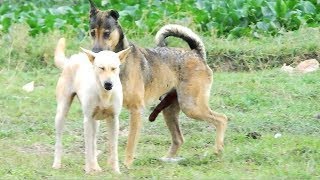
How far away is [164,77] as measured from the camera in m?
9.41

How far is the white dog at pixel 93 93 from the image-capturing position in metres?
7.92

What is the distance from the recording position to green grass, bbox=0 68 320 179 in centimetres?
811

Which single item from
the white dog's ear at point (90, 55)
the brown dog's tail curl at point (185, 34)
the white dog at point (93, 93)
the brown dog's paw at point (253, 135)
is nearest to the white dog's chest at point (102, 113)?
the white dog at point (93, 93)

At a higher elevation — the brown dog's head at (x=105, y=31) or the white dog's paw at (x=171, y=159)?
the brown dog's head at (x=105, y=31)

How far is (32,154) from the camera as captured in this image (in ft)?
30.1

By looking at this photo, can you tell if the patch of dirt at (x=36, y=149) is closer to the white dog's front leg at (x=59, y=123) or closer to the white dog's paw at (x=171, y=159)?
the white dog's front leg at (x=59, y=123)

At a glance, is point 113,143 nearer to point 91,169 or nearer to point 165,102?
point 91,169

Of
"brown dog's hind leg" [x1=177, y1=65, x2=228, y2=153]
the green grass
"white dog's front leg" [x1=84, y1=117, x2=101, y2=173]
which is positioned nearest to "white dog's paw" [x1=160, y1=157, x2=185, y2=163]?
the green grass

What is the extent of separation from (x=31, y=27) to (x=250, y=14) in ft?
11.9

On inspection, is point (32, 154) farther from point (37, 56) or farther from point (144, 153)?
point (37, 56)

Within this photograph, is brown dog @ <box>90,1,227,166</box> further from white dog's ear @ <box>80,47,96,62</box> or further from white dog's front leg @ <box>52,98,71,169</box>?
white dog's ear @ <box>80,47,96,62</box>

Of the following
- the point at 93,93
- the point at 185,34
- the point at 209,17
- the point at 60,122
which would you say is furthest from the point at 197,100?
the point at 209,17

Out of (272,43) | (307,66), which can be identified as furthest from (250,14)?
(307,66)

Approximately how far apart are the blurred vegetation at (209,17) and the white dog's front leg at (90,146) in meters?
6.49
